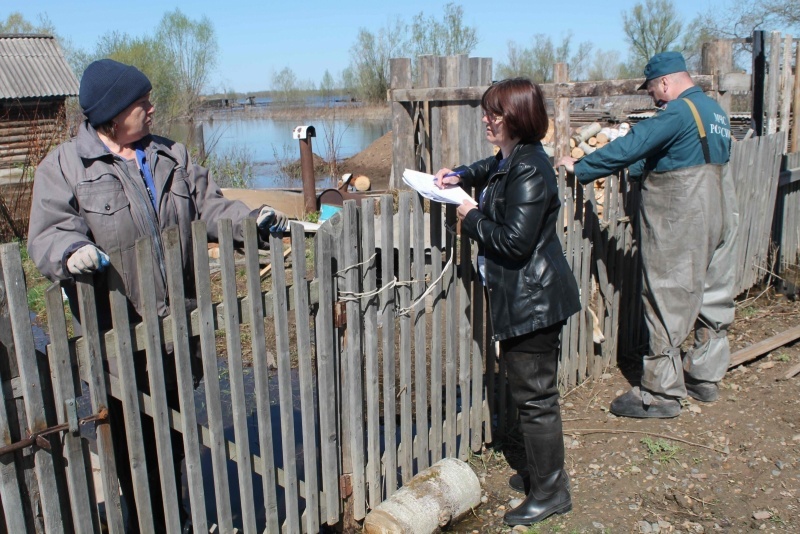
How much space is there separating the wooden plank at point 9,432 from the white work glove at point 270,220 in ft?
2.95

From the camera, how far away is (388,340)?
10.6 ft

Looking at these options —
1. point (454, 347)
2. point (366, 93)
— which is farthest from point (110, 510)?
point (366, 93)

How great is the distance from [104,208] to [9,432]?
83 cm

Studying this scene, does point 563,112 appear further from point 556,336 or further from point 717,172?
point 556,336

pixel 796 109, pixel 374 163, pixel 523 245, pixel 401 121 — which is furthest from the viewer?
pixel 374 163

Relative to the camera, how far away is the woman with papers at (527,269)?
9.48 feet

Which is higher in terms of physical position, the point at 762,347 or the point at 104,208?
the point at 104,208

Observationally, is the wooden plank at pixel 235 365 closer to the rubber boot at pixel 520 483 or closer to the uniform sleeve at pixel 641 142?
the rubber boot at pixel 520 483

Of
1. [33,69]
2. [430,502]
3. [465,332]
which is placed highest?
[33,69]

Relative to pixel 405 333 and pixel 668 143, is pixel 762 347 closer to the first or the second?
pixel 668 143

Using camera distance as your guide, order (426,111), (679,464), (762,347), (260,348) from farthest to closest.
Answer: (426,111) < (762,347) < (679,464) < (260,348)

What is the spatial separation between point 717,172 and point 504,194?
5.54ft

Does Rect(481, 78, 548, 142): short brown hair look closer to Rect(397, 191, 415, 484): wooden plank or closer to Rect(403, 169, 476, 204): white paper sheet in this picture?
Rect(403, 169, 476, 204): white paper sheet

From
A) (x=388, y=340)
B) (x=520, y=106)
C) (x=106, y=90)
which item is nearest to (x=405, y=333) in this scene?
(x=388, y=340)
